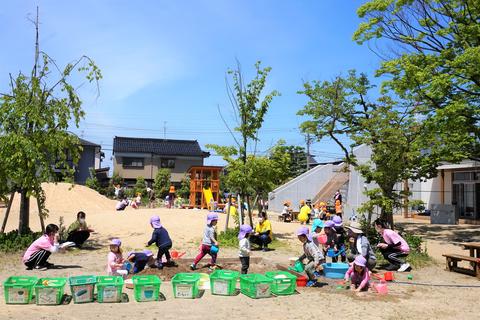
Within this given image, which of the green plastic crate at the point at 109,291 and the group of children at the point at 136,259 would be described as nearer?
the green plastic crate at the point at 109,291

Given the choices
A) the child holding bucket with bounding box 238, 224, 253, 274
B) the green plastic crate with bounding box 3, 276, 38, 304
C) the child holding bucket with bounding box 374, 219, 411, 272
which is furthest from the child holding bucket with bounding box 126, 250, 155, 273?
the child holding bucket with bounding box 374, 219, 411, 272

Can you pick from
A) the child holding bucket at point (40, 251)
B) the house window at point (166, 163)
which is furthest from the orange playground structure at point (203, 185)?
the child holding bucket at point (40, 251)

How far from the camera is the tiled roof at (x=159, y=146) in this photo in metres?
45.1

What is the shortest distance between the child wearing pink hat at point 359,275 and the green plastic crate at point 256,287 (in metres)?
1.57

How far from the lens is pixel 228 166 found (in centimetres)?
1447

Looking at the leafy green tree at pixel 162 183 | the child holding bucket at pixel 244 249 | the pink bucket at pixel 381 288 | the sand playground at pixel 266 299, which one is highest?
the leafy green tree at pixel 162 183

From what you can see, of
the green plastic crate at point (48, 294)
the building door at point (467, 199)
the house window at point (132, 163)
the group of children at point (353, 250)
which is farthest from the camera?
the house window at point (132, 163)

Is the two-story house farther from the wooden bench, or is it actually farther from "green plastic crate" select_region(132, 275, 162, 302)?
"green plastic crate" select_region(132, 275, 162, 302)

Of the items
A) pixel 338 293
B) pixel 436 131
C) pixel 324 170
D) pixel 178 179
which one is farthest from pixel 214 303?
pixel 178 179

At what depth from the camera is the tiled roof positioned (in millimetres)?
45062

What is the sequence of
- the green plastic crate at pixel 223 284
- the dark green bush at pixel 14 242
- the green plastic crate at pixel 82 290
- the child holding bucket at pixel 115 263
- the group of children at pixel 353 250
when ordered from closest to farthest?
the green plastic crate at pixel 82 290
the green plastic crate at pixel 223 284
the group of children at pixel 353 250
the child holding bucket at pixel 115 263
the dark green bush at pixel 14 242

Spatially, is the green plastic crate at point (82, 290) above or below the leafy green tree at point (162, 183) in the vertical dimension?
below

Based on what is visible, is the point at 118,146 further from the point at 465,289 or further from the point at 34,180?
the point at 465,289

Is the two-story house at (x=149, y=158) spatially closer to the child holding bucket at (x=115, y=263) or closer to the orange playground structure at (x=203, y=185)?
the orange playground structure at (x=203, y=185)
